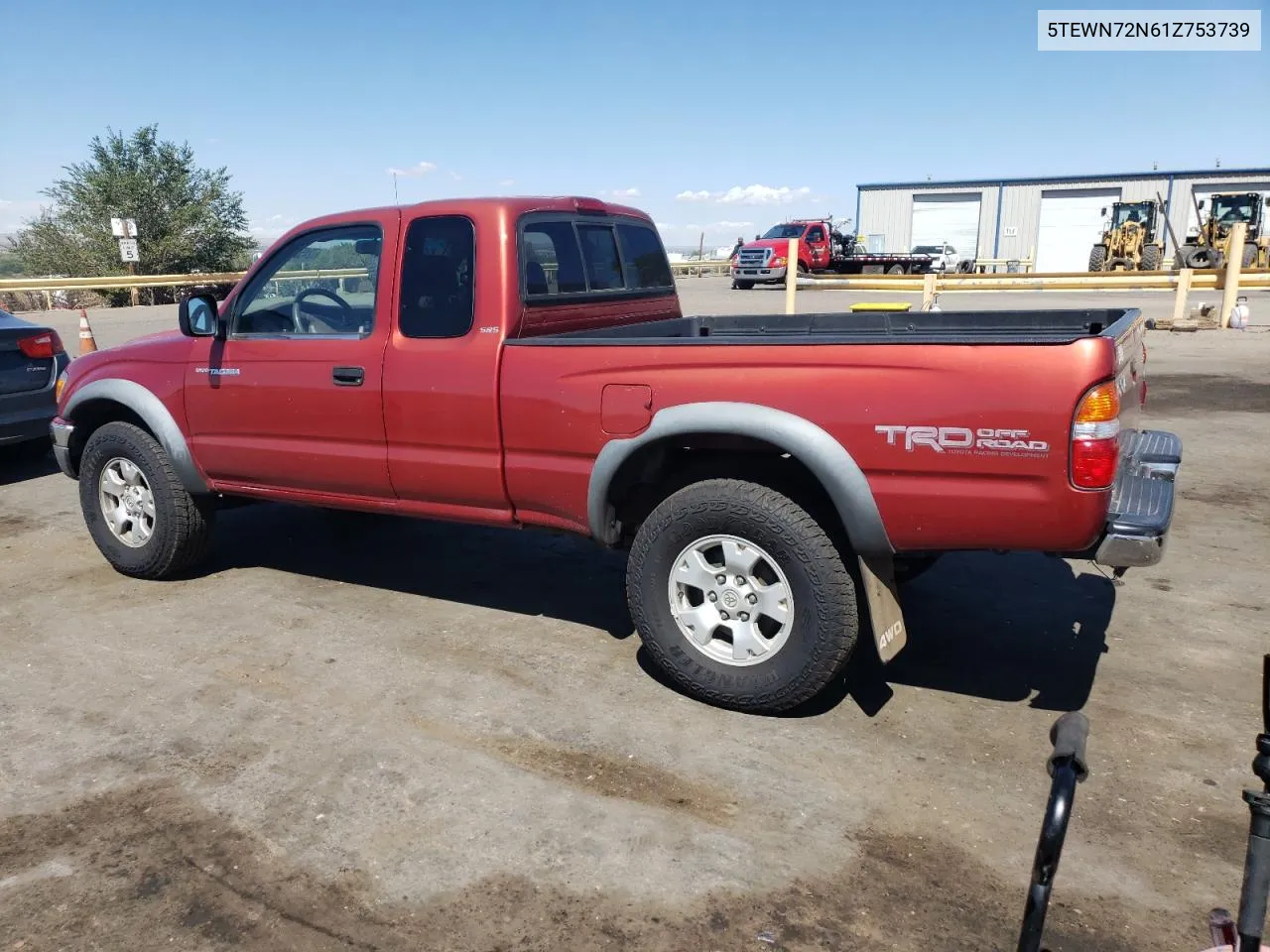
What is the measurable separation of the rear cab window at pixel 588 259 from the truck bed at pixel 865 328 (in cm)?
21

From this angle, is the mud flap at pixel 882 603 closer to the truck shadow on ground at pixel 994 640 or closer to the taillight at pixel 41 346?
the truck shadow on ground at pixel 994 640

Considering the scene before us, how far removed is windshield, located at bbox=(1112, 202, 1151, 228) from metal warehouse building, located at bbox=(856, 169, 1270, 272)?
31.0 ft

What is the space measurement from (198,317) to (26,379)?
3902mm

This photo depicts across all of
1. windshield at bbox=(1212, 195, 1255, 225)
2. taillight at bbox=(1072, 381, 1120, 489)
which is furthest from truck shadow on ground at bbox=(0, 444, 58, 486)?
windshield at bbox=(1212, 195, 1255, 225)

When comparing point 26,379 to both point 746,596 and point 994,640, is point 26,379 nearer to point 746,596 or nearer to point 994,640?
point 746,596

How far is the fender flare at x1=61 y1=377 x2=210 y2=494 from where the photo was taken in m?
5.12

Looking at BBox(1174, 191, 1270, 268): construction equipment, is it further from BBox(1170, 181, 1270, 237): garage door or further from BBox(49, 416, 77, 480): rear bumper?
BBox(49, 416, 77, 480): rear bumper

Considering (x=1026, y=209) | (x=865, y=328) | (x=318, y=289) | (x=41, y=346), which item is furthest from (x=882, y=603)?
(x=1026, y=209)

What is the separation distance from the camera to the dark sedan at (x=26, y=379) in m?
7.70

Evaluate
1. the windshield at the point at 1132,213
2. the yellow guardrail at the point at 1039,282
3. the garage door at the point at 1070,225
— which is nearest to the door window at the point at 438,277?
the yellow guardrail at the point at 1039,282

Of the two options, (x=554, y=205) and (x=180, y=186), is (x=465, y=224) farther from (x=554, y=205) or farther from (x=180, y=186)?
(x=180, y=186)

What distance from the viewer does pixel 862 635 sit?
4.50m

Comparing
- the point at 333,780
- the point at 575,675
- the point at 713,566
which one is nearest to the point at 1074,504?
the point at 713,566

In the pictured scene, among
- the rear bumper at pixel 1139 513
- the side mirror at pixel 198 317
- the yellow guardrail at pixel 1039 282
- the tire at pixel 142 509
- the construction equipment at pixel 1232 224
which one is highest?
the construction equipment at pixel 1232 224
